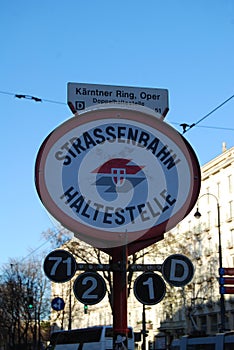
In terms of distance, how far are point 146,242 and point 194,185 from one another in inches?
30.9

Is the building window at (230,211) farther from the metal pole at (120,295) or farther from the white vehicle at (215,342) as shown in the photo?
the metal pole at (120,295)

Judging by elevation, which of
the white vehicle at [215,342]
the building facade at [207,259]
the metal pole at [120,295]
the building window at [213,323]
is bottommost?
the white vehicle at [215,342]

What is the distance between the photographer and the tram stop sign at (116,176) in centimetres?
501

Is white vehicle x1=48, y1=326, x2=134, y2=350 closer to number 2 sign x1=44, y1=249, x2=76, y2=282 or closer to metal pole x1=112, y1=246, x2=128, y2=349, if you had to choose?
→ metal pole x1=112, y1=246, x2=128, y2=349

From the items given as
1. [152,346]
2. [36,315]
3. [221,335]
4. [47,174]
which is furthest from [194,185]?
[152,346]

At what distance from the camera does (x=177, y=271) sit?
5.72 meters

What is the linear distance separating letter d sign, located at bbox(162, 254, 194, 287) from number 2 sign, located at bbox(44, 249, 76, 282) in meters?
0.90

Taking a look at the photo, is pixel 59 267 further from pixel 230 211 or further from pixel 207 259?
pixel 207 259

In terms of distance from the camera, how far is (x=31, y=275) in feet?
161

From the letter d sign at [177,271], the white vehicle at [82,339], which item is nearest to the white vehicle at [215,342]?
the white vehicle at [82,339]

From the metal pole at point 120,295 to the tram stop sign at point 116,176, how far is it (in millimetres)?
522

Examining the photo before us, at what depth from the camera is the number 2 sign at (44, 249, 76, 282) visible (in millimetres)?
5656

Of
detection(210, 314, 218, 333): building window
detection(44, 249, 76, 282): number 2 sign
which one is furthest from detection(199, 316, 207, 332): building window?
detection(44, 249, 76, 282): number 2 sign

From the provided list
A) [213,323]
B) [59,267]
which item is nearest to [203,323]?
[213,323]
